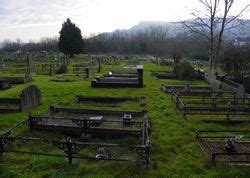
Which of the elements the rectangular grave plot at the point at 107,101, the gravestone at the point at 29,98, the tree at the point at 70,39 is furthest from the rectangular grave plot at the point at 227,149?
the tree at the point at 70,39

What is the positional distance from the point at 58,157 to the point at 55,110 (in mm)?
4919

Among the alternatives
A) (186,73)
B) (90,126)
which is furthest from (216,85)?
(90,126)

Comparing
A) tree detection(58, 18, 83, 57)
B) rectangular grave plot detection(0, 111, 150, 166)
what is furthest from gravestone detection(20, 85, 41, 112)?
tree detection(58, 18, 83, 57)

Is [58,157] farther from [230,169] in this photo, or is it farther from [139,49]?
[139,49]

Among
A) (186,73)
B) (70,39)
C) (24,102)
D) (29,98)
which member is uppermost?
(70,39)

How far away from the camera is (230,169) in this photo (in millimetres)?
6047

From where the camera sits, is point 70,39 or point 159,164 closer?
point 159,164

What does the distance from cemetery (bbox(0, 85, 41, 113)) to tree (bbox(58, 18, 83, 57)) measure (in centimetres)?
3422

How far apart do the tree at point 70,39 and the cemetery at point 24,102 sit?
34.2 metres

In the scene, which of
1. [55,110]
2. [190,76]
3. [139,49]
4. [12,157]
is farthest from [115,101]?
[139,49]

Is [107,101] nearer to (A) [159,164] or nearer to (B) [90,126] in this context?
(B) [90,126]

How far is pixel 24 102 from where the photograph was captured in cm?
1152

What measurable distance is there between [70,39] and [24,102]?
36.2 metres

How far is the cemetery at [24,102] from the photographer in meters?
11.4
